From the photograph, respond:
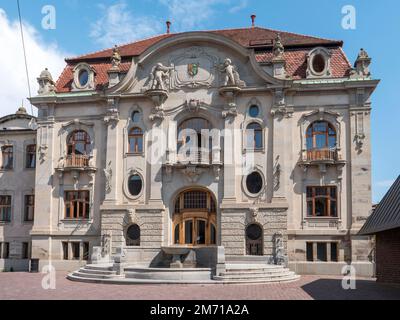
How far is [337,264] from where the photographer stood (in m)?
31.9

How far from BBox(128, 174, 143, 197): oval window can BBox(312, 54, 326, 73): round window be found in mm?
13387

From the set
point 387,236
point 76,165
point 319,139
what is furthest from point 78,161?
point 387,236

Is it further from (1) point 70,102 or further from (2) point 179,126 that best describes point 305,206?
(1) point 70,102

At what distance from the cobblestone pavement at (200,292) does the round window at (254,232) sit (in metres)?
7.44

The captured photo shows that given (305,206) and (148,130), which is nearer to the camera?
(305,206)

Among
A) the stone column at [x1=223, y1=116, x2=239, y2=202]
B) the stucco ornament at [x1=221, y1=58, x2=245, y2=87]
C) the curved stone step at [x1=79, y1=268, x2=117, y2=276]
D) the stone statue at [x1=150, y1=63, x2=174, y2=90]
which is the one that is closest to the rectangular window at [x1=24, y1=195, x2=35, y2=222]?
the curved stone step at [x1=79, y1=268, x2=117, y2=276]

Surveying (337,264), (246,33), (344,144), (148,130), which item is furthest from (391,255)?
(246,33)

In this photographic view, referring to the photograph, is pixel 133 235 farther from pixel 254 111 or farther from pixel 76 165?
pixel 254 111

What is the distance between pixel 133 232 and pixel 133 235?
0.19 meters

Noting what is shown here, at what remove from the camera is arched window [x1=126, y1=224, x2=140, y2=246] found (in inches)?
1347

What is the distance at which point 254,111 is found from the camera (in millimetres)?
34375

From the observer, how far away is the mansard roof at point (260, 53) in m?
35.0

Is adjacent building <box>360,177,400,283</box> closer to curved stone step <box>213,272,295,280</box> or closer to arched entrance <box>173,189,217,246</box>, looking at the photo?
curved stone step <box>213,272,295,280</box>

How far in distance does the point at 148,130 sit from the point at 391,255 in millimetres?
17369
